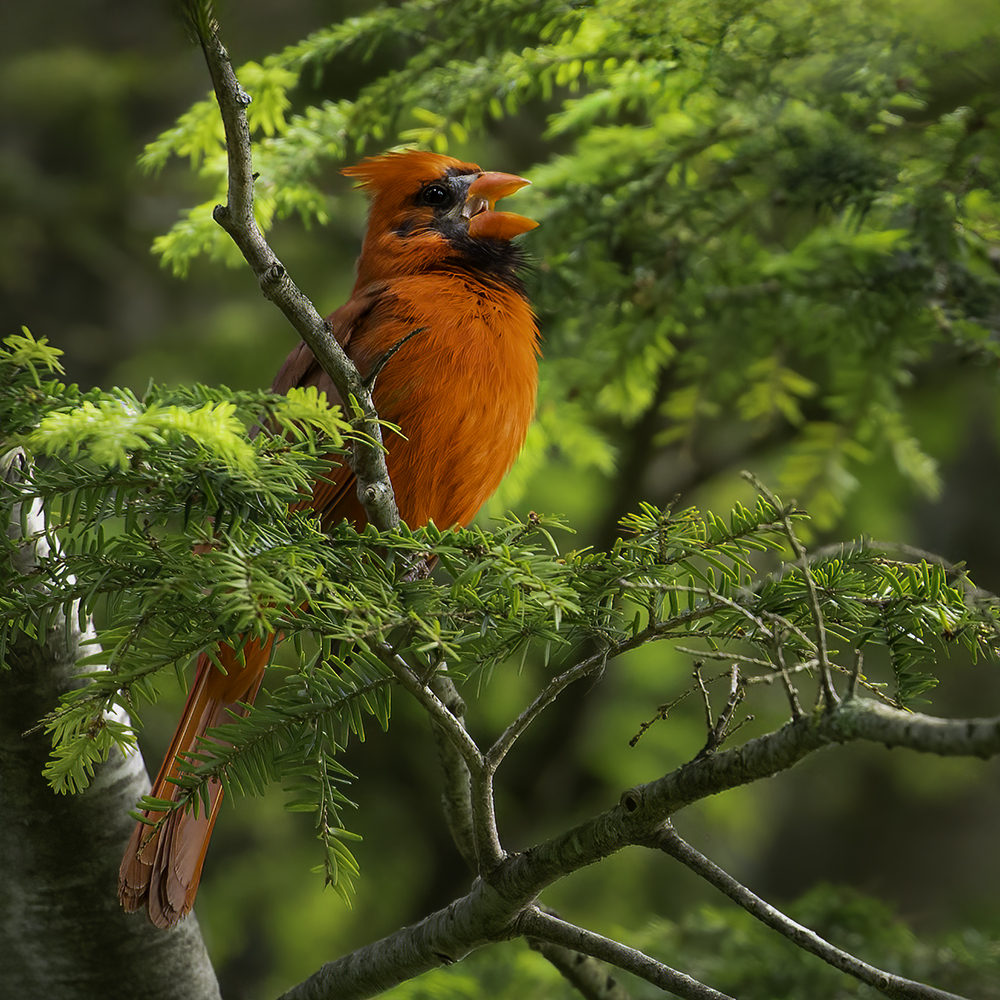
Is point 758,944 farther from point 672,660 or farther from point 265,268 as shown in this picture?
point 265,268

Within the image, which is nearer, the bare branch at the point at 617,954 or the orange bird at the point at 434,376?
the bare branch at the point at 617,954

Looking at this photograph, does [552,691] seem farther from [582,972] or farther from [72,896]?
[72,896]

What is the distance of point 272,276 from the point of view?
49.0 inches

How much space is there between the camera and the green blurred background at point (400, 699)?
13.5ft

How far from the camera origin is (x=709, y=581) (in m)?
1.21

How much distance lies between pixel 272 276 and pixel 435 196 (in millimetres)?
1388

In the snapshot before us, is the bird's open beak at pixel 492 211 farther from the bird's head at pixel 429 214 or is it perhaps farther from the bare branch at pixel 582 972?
the bare branch at pixel 582 972

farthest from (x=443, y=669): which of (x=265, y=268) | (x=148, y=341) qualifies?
(x=148, y=341)

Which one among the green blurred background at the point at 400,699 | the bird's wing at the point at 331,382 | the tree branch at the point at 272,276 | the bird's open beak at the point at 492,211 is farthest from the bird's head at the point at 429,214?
the green blurred background at the point at 400,699

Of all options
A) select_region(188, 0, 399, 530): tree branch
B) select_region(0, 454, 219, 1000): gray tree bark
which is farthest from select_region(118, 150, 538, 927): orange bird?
select_region(188, 0, 399, 530): tree branch

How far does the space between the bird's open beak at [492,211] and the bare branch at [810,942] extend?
1603 millimetres

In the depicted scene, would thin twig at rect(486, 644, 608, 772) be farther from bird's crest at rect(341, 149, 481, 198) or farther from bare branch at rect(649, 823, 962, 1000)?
bird's crest at rect(341, 149, 481, 198)

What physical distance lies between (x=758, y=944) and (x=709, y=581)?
162 cm

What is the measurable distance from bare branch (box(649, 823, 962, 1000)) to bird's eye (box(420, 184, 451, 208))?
176 cm
